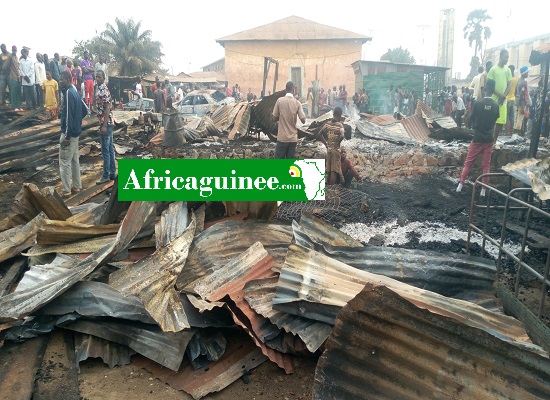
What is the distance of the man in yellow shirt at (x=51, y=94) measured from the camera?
12.8 metres

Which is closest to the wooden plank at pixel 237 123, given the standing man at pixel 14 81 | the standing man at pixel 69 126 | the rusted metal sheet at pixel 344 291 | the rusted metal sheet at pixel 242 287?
the standing man at pixel 69 126

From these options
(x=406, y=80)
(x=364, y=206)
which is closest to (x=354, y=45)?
(x=406, y=80)

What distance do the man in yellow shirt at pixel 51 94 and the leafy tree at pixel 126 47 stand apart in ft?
65.4

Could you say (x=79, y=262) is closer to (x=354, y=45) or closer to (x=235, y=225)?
(x=235, y=225)

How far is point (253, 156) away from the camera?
8836 mm

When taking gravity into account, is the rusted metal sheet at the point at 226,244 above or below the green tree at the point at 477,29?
below

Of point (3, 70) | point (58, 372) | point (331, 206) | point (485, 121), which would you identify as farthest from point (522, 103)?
point (3, 70)

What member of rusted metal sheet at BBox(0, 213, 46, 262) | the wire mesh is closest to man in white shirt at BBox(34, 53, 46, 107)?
rusted metal sheet at BBox(0, 213, 46, 262)

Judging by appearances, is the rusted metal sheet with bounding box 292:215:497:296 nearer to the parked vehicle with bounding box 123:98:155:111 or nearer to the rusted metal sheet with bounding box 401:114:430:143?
the rusted metal sheet with bounding box 401:114:430:143

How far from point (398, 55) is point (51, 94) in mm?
46045

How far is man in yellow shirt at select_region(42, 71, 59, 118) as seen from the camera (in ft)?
42.1

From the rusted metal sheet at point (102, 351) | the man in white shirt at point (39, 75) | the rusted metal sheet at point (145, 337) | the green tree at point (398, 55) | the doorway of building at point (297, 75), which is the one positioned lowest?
the rusted metal sheet at point (102, 351)

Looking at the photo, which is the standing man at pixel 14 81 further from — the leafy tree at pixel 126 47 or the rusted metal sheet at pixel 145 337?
the leafy tree at pixel 126 47

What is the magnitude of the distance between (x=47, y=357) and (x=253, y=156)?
6.17m
